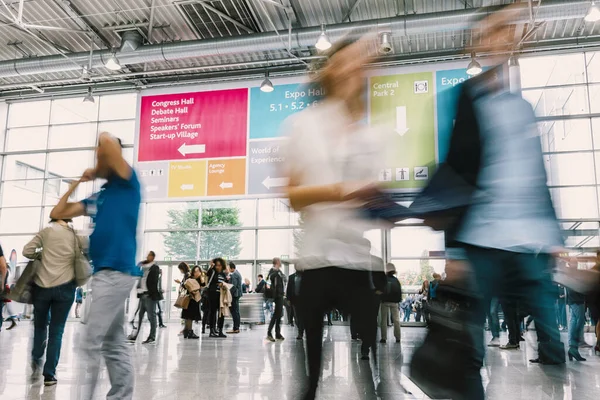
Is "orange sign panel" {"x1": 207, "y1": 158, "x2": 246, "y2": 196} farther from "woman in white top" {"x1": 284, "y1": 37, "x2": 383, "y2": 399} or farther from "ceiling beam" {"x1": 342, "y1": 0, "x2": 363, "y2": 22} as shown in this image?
"woman in white top" {"x1": 284, "y1": 37, "x2": 383, "y2": 399}

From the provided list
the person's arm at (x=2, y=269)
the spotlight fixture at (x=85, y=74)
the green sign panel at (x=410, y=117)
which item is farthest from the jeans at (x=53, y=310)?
the spotlight fixture at (x=85, y=74)

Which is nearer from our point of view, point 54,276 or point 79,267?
point 54,276

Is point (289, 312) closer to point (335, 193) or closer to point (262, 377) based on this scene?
point (262, 377)

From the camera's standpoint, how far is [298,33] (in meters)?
11.6

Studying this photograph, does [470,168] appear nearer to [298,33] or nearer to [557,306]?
[557,306]

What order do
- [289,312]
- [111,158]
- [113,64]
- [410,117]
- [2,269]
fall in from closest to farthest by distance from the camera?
[111,158], [2,269], [113,64], [410,117], [289,312]

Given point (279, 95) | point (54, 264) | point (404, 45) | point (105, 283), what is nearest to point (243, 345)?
point (54, 264)

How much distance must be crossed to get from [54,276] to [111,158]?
1.75m

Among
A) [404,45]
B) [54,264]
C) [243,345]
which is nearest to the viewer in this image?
[54,264]

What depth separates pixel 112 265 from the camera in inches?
105

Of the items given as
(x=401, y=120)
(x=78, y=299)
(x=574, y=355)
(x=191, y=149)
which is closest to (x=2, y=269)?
(x=574, y=355)

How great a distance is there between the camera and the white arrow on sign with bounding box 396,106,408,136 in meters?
11.9

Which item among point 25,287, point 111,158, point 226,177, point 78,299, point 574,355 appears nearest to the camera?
point 111,158

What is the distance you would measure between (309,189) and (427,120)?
10.6 metres
